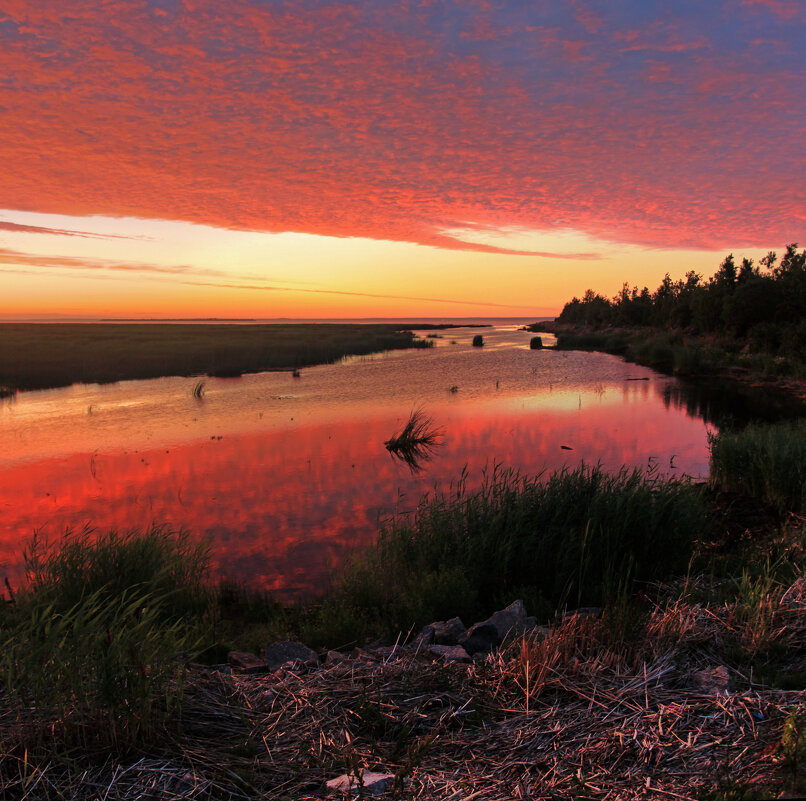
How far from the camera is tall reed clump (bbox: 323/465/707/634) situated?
753 centimetres

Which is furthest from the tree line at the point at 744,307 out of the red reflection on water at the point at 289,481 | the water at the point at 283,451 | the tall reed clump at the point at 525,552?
the tall reed clump at the point at 525,552

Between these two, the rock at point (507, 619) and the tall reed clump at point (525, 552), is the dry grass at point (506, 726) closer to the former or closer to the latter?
the rock at point (507, 619)

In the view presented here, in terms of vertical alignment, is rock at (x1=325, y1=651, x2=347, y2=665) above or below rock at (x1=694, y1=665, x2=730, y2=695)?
below

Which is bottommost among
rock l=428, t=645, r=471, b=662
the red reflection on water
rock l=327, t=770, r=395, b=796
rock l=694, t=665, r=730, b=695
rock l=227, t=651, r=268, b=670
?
the red reflection on water

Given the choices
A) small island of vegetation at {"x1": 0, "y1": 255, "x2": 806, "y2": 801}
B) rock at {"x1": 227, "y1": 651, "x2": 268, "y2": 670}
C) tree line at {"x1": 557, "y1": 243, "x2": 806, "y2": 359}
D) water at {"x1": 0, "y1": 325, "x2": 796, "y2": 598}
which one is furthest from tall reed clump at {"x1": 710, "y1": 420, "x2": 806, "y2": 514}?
tree line at {"x1": 557, "y1": 243, "x2": 806, "y2": 359}

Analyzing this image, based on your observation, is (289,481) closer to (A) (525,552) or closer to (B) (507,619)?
(A) (525,552)

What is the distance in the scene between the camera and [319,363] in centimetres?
4912

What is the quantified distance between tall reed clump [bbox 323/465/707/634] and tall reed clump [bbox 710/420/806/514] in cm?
377

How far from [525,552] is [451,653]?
4.02m

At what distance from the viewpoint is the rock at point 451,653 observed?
4887 mm

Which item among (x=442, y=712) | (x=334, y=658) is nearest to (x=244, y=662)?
(x=334, y=658)

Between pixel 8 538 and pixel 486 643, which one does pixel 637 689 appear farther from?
pixel 8 538

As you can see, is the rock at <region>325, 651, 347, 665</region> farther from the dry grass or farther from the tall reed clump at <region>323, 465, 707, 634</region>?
the tall reed clump at <region>323, 465, 707, 634</region>

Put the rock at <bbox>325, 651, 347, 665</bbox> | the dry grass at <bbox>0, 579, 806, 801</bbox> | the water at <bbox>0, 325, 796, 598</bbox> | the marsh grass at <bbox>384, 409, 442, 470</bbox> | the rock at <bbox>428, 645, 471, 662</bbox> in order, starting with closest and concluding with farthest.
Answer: the dry grass at <bbox>0, 579, 806, 801</bbox> → the rock at <bbox>428, 645, 471, 662</bbox> → the rock at <bbox>325, 651, 347, 665</bbox> → the water at <bbox>0, 325, 796, 598</bbox> → the marsh grass at <bbox>384, 409, 442, 470</bbox>
